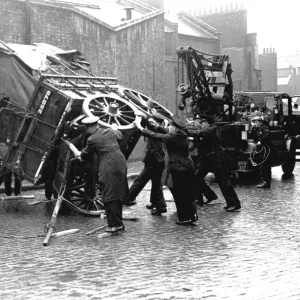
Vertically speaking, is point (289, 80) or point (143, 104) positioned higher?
point (289, 80)

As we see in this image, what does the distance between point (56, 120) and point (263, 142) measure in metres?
7.10

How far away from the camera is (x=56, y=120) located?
38.9 ft

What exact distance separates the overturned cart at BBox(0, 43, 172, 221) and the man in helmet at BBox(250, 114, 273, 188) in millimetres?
4827

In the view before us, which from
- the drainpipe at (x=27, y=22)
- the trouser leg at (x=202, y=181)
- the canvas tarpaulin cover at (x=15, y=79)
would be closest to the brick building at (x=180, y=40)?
the drainpipe at (x=27, y=22)

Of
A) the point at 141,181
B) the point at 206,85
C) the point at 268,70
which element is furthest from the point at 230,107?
the point at 268,70

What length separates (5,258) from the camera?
8.06 metres

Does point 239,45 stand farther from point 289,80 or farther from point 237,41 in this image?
point 289,80

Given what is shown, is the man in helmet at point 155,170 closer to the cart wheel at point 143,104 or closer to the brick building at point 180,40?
the cart wheel at point 143,104

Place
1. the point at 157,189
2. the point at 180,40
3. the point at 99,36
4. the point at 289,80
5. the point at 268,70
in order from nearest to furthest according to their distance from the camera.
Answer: the point at 157,189 < the point at 99,36 < the point at 180,40 < the point at 268,70 < the point at 289,80

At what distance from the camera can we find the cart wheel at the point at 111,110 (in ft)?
38.0

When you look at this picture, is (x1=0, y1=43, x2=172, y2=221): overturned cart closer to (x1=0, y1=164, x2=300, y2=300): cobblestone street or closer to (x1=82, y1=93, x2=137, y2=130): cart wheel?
(x1=82, y1=93, x2=137, y2=130): cart wheel

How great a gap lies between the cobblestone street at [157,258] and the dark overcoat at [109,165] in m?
0.70

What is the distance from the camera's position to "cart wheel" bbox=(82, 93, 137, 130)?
1159 centimetres

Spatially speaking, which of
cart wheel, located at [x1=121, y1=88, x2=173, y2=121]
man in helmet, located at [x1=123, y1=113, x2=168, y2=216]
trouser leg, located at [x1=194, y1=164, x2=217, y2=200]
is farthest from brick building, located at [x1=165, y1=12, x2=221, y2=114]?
man in helmet, located at [x1=123, y1=113, x2=168, y2=216]
